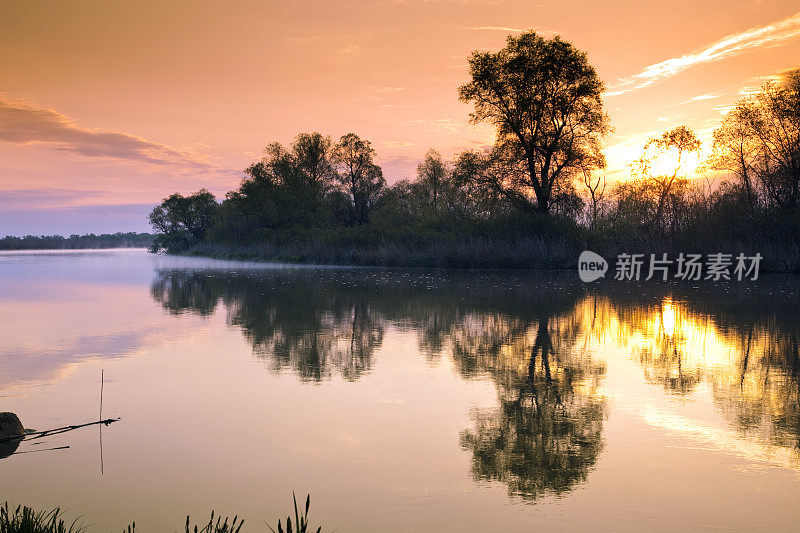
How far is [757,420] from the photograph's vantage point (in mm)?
→ 6590

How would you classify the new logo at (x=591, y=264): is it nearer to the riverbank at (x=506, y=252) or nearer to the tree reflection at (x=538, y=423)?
the riverbank at (x=506, y=252)

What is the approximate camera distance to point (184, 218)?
314 feet

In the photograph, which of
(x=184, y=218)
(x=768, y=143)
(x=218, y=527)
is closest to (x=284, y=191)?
(x=184, y=218)

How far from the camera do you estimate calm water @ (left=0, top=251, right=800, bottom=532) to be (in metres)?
4.57

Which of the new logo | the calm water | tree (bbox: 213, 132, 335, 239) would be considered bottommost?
the calm water

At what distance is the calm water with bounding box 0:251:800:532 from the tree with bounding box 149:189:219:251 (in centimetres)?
8321

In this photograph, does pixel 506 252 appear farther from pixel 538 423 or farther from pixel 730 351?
pixel 538 423

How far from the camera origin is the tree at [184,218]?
94.7 meters

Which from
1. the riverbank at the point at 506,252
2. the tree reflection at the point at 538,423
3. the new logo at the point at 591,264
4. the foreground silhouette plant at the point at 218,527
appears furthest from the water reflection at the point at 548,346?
the new logo at the point at 591,264

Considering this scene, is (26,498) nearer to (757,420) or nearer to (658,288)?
(757,420)

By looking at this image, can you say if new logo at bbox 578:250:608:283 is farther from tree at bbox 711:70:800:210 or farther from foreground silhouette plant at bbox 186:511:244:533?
foreground silhouette plant at bbox 186:511:244:533

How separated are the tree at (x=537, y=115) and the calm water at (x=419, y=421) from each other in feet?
91.5

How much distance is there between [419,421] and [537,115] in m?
37.2

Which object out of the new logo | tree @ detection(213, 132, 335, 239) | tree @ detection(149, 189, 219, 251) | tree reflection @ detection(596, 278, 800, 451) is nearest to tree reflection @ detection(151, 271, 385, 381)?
tree reflection @ detection(596, 278, 800, 451)
